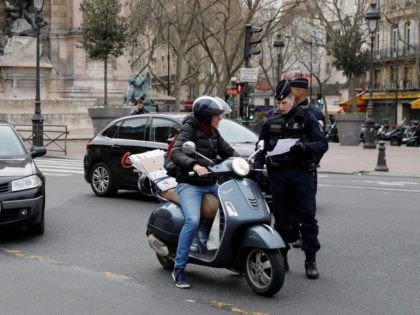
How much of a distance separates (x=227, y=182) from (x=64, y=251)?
2.81m

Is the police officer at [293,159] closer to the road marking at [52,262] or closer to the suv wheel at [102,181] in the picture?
the road marking at [52,262]

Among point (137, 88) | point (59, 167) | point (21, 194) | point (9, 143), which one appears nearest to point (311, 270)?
point (21, 194)

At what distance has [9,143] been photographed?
380 inches

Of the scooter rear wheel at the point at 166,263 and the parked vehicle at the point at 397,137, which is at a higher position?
the parked vehicle at the point at 397,137

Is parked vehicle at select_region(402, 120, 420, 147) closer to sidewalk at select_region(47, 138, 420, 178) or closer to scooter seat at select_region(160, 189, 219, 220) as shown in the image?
sidewalk at select_region(47, 138, 420, 178)

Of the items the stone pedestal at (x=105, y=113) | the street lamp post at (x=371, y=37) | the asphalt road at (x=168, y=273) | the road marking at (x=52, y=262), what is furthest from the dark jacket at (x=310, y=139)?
the street lamp post at (x=371, y=37)

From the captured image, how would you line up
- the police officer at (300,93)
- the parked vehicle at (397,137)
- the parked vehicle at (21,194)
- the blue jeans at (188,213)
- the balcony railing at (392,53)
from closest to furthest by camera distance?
the blue jeans at (188,213), the police officer at (300,93), the parked vehicle at (21,194), the parked vehicle at (397,137), the balcony railing at (392,53)

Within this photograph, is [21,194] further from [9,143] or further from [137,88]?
[137,88]

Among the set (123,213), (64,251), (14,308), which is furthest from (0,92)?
→ (14,308)

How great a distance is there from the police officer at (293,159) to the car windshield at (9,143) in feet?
13.4

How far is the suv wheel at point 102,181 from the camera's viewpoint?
12.6 meters

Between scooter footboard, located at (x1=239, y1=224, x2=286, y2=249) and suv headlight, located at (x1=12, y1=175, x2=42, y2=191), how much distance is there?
345cm

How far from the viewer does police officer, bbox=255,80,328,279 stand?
21.4ft

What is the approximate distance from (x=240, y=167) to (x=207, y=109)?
64 cm
